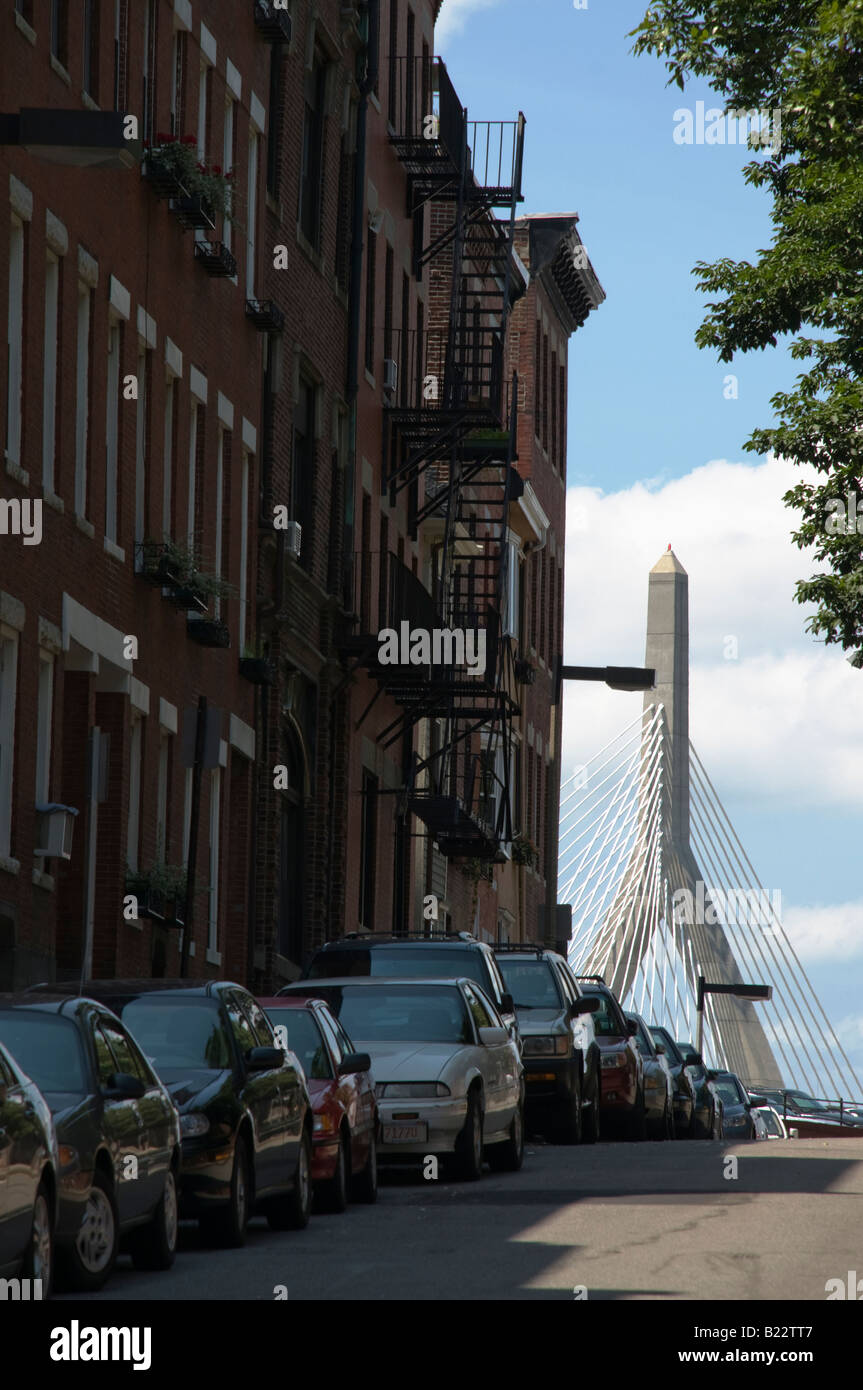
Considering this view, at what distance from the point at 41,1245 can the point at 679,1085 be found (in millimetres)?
26544

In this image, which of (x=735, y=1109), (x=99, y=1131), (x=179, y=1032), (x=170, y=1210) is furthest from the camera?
(x=735, y=1109)

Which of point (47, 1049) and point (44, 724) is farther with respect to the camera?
point (44, 724)

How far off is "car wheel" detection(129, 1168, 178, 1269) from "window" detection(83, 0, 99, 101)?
1351 cm

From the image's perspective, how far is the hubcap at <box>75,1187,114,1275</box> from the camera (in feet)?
43.3

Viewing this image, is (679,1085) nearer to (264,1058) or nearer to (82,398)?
(82,398)

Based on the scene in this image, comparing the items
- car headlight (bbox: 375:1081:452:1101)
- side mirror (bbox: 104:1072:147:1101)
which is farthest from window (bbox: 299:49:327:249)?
side mirror (bbox: 104:1072:147:1101)

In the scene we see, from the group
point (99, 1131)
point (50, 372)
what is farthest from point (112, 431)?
point (99, 1131)

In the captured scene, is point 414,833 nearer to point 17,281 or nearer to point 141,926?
point 141,926

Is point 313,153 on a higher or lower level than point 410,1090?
higher

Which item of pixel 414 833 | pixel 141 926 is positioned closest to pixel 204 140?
pixel 141 926

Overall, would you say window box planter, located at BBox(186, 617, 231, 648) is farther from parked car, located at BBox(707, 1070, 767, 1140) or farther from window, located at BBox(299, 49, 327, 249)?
parked car, located at BBox(707, 1070, 767, 1140)

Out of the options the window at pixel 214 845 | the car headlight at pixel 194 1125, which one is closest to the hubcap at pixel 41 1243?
the car headlight at pixel 194 1125

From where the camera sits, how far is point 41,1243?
1238 cm

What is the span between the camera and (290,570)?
3319cm
